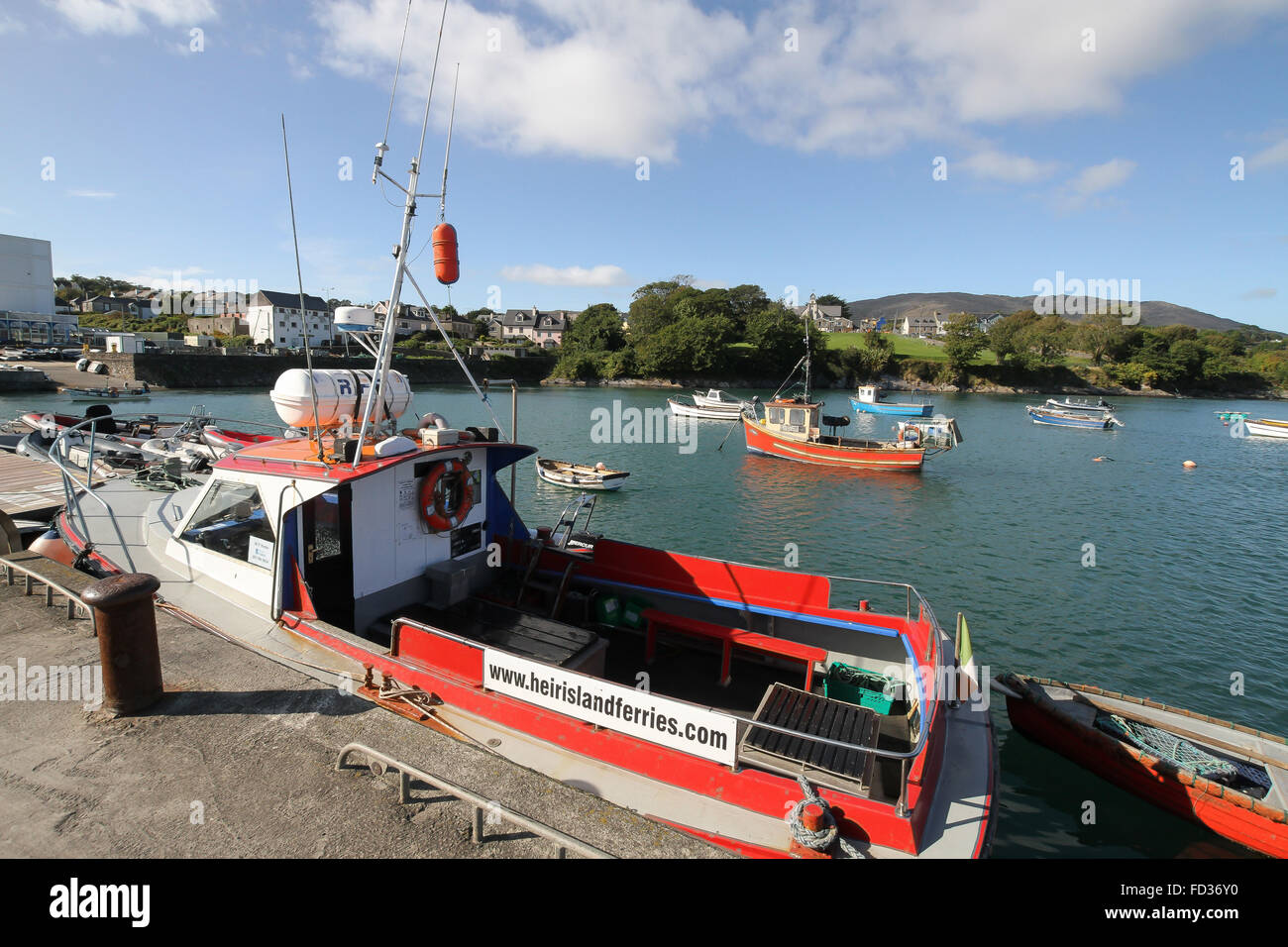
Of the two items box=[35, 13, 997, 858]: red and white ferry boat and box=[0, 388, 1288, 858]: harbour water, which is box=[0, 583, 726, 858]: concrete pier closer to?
box=[35, 13, 997, 858]: red and white ferry boat

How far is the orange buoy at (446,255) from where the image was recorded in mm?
6922

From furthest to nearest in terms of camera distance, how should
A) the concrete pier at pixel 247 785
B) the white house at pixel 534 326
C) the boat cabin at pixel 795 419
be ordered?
the white house at pixel 534 326, the boat cabin at pixel 795 419, the concrete pier at pixel 247 785

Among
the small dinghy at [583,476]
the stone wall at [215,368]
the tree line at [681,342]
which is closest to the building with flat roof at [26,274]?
the stone wall at [215,368]

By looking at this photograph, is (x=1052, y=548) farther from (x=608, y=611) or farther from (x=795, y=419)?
(x=608, y=611)

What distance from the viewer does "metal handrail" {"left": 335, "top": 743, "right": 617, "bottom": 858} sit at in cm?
356

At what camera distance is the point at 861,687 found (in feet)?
25.1

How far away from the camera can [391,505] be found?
7.34 meters

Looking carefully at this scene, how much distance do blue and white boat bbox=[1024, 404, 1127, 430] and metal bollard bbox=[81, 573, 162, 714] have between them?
70087mm

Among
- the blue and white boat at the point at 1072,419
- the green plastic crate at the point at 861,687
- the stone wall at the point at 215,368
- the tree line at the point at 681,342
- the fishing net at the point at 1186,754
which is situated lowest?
the fishing net at the point at 1186,754

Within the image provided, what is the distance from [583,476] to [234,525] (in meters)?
19.5

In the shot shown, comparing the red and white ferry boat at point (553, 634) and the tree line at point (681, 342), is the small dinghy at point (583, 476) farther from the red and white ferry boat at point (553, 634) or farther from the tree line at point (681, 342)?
the tree line at point (681, 342)

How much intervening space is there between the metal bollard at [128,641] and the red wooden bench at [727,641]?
5.17 meters

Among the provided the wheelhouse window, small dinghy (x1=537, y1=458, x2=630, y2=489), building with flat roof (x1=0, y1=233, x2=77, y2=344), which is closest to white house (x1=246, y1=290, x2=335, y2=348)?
building with flat roof (x1=0, y1=233, x2=77, y2=344)
